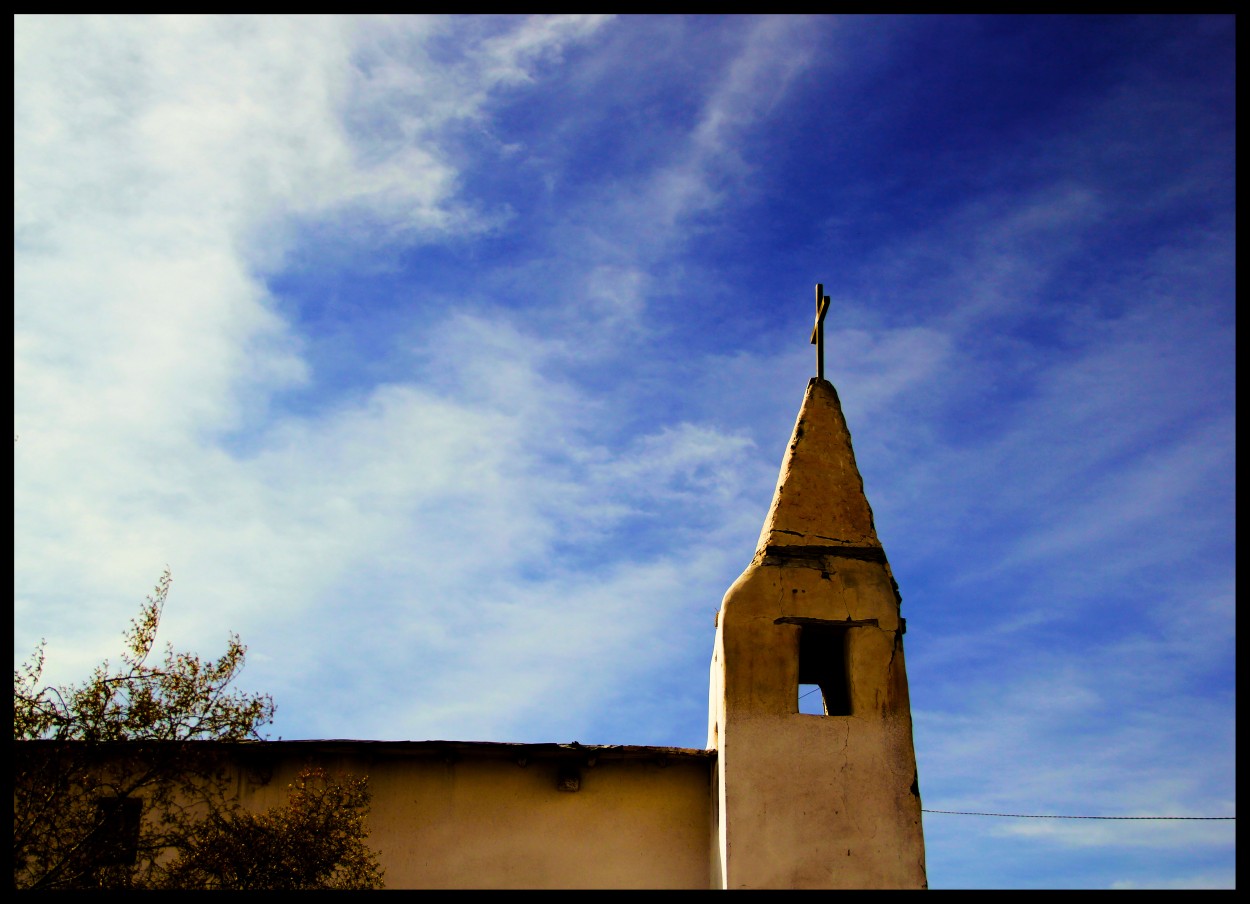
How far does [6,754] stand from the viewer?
8680 mm

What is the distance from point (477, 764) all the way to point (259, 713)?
10.5 feet

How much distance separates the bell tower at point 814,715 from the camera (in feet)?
36.0

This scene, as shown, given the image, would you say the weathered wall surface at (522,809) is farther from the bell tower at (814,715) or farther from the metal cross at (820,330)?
the metal cross at (820,330)

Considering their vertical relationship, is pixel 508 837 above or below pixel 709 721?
below

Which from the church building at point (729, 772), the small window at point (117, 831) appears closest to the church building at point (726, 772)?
the church building at point (729, 772)

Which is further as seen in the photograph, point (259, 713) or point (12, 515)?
point (259, 713)

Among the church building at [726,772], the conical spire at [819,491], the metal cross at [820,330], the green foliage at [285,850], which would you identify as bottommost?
the green foliage at [285,850]

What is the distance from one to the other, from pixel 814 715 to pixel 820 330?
5.38 metres

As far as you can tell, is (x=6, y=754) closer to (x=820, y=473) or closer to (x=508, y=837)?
(x=508, y=837)

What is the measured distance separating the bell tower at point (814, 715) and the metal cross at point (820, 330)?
3.72 feet
